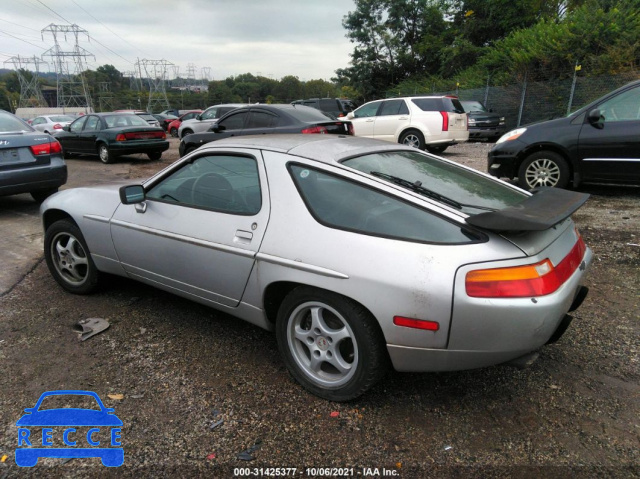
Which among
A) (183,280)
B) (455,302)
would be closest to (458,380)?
(455,302)

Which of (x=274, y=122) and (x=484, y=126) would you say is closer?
→ (x=274, y=122)

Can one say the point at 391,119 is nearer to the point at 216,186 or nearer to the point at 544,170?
the point at 544,170

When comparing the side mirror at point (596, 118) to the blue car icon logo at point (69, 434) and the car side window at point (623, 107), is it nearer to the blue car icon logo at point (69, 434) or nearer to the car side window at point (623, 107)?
the car side window at point (623, 107)

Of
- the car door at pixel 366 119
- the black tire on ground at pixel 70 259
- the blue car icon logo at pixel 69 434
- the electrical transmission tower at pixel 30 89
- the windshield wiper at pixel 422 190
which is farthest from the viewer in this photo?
the electrical transmission tower at pixel 30 89

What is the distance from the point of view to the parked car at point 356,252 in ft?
6.71

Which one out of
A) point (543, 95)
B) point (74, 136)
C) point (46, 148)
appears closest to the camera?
point (46, 148)

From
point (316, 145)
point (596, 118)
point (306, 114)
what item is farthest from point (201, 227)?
point (306, 114)

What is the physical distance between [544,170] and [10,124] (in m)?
8.34

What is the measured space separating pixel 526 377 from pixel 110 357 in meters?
2.68

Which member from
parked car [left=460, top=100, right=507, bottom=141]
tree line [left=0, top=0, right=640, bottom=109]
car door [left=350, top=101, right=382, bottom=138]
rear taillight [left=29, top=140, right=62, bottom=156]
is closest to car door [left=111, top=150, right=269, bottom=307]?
rear taillight [left=29, top=140, right=62, bottom=156]

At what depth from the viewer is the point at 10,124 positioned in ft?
22.8

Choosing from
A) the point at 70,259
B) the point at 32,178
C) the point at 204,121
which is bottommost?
the point at 70,259

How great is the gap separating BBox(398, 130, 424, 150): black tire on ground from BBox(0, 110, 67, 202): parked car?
28.2ft

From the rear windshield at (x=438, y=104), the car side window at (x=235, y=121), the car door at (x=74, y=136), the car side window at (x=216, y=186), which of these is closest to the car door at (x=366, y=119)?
the rear windshield at (x=438, y=104)
